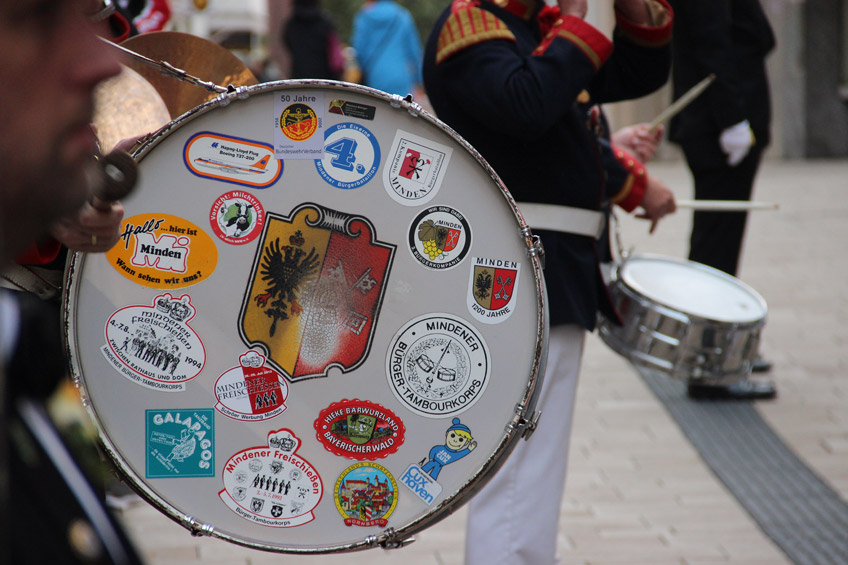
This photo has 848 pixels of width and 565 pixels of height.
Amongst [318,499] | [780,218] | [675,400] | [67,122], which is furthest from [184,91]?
[780,218]

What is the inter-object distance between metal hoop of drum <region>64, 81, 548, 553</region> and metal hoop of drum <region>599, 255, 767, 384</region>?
117 centimetres

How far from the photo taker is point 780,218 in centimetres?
841

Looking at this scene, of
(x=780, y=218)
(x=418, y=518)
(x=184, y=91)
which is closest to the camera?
(x=418, y=518)

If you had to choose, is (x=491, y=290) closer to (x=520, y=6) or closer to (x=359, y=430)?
(x=359, y=430)

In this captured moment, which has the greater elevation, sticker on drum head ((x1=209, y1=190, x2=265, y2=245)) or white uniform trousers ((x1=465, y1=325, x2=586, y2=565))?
sticker on drum head ((x1=209, y1=190, x2=265, y2=245))

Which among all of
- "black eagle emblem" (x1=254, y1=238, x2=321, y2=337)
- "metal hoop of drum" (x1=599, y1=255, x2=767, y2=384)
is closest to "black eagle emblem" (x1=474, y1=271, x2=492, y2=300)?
"black eagle emblem" (x1=254, y1=238, x2=321, y2=337)

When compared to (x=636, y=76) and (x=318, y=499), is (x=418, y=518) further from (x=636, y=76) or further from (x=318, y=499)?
(x=636, y=76)

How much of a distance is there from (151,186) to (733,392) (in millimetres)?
3277

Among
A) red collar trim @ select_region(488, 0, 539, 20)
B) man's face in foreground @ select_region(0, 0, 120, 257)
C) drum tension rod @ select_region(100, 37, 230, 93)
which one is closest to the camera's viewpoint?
man's face in foreground @ select_region(0, 0, 120, 257)

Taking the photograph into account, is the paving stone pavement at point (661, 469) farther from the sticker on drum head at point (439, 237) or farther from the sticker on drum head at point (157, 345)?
the sticker on drum head at point (439, 237)

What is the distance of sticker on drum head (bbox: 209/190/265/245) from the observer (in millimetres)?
1524

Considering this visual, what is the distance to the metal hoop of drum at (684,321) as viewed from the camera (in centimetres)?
270

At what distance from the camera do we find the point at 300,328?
1.54m

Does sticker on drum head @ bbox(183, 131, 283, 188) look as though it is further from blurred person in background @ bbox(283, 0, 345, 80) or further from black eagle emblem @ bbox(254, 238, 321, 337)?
blurred person in background @ bbox(283, 0, 345, 80)
